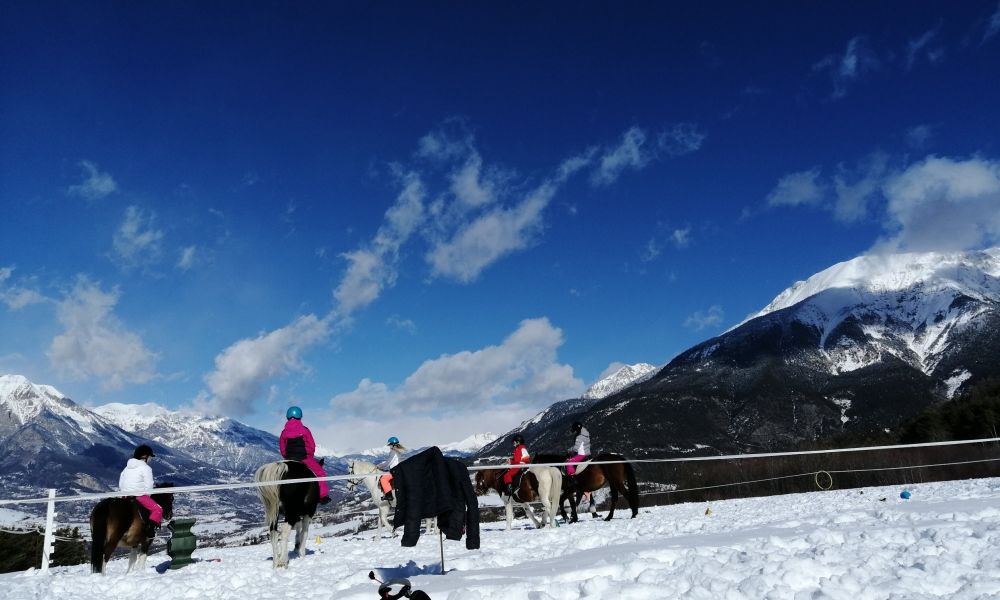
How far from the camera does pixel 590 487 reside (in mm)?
18000

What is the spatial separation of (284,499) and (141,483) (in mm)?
3573

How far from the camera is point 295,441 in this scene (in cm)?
1223

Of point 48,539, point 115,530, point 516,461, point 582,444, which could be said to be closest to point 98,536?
point 115,530

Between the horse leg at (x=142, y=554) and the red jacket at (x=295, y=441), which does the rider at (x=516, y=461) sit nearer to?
the red jacket at (x=295, y=441)

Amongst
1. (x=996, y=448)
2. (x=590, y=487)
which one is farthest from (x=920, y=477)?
(x=590, y=487)

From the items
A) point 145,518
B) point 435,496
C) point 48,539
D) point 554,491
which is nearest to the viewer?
point 435,496

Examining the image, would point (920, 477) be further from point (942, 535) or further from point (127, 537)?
point (127, 537)

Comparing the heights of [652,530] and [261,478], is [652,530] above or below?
below

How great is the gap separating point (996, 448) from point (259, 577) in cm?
3946

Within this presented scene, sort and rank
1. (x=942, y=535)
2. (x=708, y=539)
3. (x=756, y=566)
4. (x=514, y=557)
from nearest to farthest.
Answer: (x=756, y=566) < (x=942, y=535) < (x=708, y=539) < (x=514, y=557)

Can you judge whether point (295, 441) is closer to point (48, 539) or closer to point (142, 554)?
point (142, 554)

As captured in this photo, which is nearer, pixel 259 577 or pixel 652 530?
pixel 259 577

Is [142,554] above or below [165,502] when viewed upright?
below

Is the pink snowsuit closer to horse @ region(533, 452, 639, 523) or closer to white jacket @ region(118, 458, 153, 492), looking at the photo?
white jacket @ region(118, 458, 153, 492)
